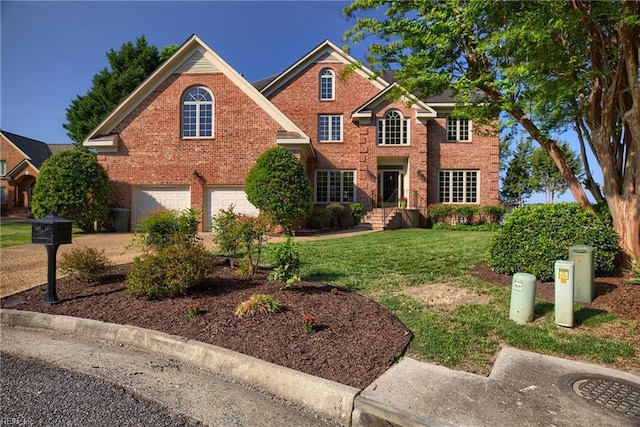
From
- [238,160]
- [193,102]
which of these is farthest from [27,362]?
[193,102]

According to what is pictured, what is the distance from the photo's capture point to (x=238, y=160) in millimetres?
15656

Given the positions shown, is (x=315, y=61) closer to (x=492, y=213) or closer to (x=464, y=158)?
(x=464, y=158)

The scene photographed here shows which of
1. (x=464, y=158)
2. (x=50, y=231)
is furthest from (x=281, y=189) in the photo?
(x=464, y=158)

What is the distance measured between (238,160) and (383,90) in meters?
9.32

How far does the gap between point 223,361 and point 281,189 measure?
32.7ft

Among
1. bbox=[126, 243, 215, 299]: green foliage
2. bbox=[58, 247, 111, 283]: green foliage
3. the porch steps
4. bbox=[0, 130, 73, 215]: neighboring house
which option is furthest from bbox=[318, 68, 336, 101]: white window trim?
bbox=[0, 130, 73, 215]: neighboring house

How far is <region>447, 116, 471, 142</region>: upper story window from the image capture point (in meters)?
20.1

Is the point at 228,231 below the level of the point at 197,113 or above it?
below

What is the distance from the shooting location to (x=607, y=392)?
3168 millimetres

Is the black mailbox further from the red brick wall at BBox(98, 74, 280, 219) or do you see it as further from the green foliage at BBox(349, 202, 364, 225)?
the green foliage at BBox(349, 202, 364, 225)

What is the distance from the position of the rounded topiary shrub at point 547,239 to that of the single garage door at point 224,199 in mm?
11106

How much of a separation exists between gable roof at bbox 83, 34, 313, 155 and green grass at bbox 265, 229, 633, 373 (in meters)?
8.80

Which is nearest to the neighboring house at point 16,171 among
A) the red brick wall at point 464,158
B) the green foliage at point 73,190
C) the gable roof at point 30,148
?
the gable roof at point 30,148

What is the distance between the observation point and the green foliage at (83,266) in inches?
251
